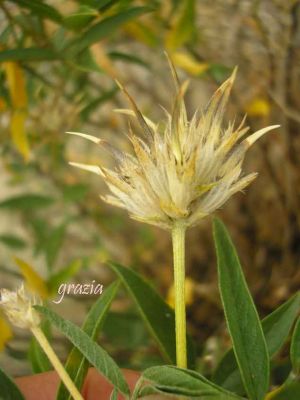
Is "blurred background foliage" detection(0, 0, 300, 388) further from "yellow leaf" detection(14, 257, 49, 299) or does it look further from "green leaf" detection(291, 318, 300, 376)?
"green leaf" detection(291, 318, 300, 376)

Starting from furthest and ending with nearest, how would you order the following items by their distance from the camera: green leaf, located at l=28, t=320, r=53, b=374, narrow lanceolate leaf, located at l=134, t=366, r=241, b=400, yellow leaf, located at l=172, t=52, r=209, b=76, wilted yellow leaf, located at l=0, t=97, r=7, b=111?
yellow leaf, located at l=172, t=52, r=209, b=76 → wilted yellow leaf, located at l=0, t=97, r=7, b=111 → green leaf, located at l=28, t=320, r=53, b=374 → narrow lanceolate leaf, located at l=134, t=366, r=241, b=400

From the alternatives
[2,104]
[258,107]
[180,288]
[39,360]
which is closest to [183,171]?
[180,288]

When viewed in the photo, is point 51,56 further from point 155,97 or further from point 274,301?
point 155,97

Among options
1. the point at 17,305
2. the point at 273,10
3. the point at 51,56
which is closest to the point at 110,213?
the point at 273,10

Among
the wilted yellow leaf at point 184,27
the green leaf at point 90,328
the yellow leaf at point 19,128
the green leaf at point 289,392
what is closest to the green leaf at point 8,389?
the green leaf at point 90,328

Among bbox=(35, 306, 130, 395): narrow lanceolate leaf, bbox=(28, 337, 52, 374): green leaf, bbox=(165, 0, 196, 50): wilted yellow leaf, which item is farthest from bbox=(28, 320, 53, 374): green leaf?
bbox=(165, 0, 196, 50): wilted yellow leaf

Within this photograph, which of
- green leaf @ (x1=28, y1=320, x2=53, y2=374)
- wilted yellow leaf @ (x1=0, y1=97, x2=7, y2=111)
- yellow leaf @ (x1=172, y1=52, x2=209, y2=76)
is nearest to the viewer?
green leaf @ (x1=28, y1=320, x2=53, y2=374)

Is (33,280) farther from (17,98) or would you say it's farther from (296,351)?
(296,351)

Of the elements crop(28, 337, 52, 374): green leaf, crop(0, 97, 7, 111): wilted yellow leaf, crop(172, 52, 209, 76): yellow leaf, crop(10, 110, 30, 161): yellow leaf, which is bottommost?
crop(28, 337, 52, 374): green leaf
